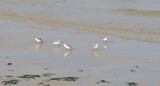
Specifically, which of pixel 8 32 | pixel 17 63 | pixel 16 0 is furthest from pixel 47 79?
pixel 16 0

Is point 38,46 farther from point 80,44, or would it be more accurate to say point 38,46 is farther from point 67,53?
point 67,53

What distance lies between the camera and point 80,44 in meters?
18.1

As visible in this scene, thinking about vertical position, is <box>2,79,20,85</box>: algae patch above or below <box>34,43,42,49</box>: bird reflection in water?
above

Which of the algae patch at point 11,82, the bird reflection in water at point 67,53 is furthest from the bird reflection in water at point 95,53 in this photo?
the algae patch at point 11,82

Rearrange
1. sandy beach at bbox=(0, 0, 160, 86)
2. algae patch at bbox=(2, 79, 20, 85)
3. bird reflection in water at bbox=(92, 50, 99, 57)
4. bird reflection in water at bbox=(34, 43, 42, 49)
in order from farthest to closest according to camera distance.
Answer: bird reflection in water at bbox=(34, 43, 42, 49) < bird reflection in water at bbox=(92, 50, 99, 57) < sandy beach at bbox=(0, 0, 160, 86) < algae patch at bbox=(2, 79, 20, 85)

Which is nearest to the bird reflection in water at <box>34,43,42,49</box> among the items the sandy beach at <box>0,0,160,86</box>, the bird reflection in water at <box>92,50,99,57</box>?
the sandy beach at <box>0,0,160,86</box>

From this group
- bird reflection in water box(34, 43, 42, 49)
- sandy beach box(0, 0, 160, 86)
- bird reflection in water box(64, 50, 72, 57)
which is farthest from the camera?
bird reflection in water box(34, 43, 42, 49)

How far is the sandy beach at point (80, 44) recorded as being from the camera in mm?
12874

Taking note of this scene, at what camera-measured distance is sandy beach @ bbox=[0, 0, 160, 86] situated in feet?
42.2

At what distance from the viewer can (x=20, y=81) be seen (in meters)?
12.2

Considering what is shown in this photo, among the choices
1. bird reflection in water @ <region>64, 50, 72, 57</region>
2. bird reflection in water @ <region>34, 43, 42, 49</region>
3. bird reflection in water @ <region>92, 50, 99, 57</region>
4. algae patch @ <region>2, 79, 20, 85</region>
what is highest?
algae patch @ <region>2, 79, 20, 85</region>

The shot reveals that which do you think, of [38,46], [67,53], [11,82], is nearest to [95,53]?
[67,53]

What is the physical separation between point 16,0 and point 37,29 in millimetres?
12197

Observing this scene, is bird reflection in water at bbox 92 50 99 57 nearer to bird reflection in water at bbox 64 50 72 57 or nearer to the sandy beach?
the sandy beach
